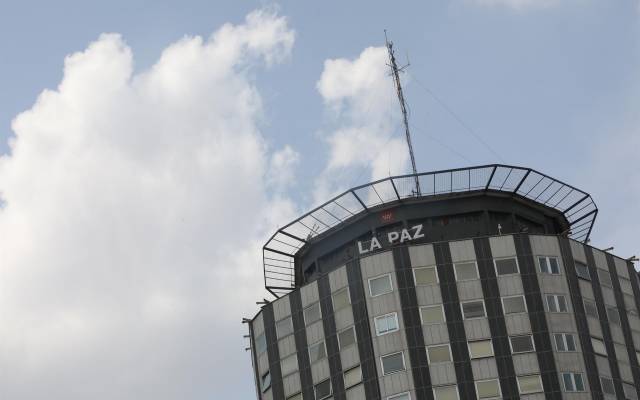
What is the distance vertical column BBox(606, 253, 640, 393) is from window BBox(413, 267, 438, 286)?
16575 mm

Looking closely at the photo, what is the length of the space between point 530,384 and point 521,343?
3535mm

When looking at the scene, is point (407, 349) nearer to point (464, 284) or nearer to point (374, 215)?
point (464, 284)

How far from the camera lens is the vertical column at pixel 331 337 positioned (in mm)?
108062

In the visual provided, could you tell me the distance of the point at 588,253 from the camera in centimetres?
11231

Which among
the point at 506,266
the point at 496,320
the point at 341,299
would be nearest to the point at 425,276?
the point at 506,266

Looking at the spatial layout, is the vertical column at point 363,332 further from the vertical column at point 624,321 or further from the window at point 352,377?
the vertical column at point 624,321

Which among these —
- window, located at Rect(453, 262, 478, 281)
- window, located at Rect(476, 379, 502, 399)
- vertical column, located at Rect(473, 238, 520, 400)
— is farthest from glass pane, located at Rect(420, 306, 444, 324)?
window, located at Rect(476, 379, 502, 399)

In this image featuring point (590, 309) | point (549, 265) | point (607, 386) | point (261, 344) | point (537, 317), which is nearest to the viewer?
point (607, 386)

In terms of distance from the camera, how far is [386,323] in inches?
4215

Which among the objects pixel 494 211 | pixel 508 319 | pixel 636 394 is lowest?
pixel 636 394

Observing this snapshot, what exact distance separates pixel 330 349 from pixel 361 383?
185 inches

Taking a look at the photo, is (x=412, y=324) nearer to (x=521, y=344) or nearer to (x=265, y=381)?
(x=521, y=344)

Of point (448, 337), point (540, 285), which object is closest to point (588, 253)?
point (540, 285)

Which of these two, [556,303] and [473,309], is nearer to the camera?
[473,309]
